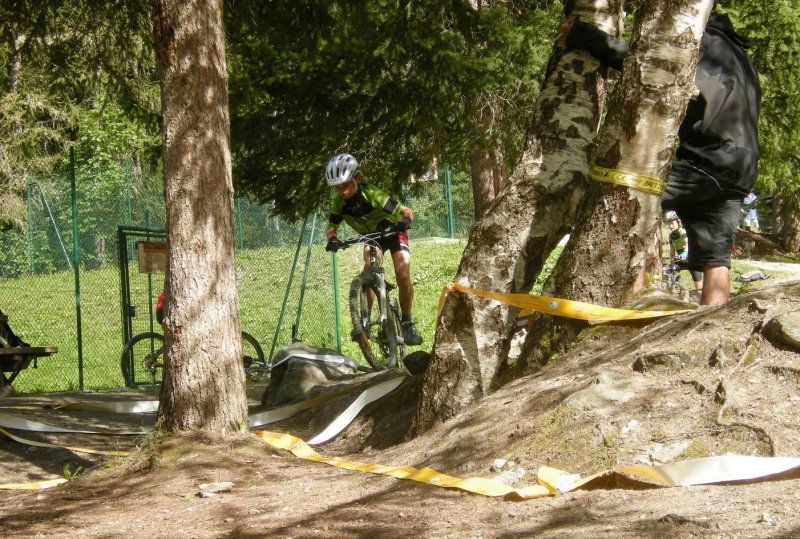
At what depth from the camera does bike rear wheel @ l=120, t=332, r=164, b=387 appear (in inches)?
491

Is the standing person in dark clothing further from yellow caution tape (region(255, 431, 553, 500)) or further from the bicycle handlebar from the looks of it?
the bicycle handlebar

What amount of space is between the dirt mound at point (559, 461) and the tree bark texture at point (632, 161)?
25cm

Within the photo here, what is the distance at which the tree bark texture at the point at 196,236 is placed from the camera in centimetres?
590

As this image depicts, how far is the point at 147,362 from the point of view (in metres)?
12.5

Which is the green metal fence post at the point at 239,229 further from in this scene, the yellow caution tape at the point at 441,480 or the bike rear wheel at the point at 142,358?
the yellow caution tape at the point at 441,480

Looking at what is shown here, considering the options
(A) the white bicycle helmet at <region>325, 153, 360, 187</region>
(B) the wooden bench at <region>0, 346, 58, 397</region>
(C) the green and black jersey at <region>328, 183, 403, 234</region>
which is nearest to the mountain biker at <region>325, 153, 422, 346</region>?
(C) the green and black jersey at <region>328, 183, 403, 234</region>

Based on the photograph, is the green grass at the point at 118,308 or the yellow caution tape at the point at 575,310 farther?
the green grass at the point at 118,308

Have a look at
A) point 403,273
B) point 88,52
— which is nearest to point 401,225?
point 403,273

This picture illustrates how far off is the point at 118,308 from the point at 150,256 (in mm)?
2135

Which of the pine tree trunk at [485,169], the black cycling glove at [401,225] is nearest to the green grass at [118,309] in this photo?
the pine tree trunk at [485,169]

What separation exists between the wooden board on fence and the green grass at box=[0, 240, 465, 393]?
36 cm

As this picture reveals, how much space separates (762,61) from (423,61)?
15.4 feet

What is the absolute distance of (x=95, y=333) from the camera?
47.8ft

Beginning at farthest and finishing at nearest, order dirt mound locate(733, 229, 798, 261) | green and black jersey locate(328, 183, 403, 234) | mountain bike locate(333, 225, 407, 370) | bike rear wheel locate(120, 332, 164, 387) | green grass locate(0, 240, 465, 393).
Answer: dirt mound locate(733, 229, 798, 261)
green grass locate(0, 240, 465, 393)
bike rear wheel locate(120, 332, 164, 387)
mountain bike locate(333, 225, 407, 370)
green and black jersey locate(328, 183, 403, 234)
